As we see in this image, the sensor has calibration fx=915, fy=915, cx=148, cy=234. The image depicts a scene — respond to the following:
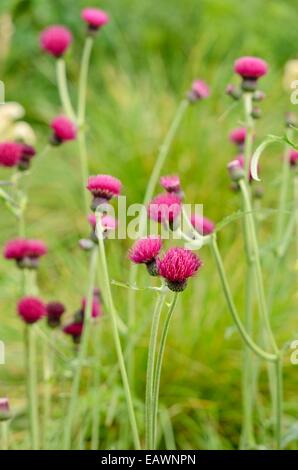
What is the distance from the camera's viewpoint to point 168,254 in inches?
44.4

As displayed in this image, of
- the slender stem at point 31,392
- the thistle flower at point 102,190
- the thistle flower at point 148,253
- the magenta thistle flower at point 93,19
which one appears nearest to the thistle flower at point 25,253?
the slender stem at point 31,392

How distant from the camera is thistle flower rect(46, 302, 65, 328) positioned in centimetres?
169

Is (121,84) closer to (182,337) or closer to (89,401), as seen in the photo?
(182,337)

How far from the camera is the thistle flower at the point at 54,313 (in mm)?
1688

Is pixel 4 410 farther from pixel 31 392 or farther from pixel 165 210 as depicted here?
pixel 165 210

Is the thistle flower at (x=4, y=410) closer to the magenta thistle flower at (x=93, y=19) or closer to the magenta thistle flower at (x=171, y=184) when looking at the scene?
the magenta thistle flower at (x=171, y=184)

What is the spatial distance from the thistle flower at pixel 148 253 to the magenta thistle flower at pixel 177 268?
0.07m

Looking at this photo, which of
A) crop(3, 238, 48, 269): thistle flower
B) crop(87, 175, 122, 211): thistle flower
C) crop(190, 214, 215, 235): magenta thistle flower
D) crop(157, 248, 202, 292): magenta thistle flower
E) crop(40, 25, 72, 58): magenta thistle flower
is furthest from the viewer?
crop(40, 25, 72, 58): magenta thistle flower

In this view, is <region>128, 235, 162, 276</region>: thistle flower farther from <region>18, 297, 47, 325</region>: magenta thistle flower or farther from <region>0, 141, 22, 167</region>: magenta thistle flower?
<region>0, 141, 22, 167</region>: magenta thistle flower

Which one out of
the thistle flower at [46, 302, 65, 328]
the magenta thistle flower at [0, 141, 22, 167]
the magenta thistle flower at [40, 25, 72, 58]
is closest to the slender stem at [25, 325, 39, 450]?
the thistle flower at [46, 302, 65, 328]

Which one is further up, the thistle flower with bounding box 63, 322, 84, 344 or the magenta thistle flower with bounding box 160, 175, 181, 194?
the magenta thistle flower with bounding box 160, 175, 181, 194

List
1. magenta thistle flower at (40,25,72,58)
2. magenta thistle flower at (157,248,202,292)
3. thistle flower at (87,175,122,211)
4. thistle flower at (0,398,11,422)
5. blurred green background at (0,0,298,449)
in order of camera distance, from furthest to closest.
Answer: blurred green background at (0,0,298,449)
magenta thistle flower at (40,25,72,58)
thistle flower at (0,398,11,422)
thistle flower at (87,175,122,211)
magenta thistle flower at (157,248,202,292)

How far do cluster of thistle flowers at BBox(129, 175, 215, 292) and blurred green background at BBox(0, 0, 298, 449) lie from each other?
0.27m
